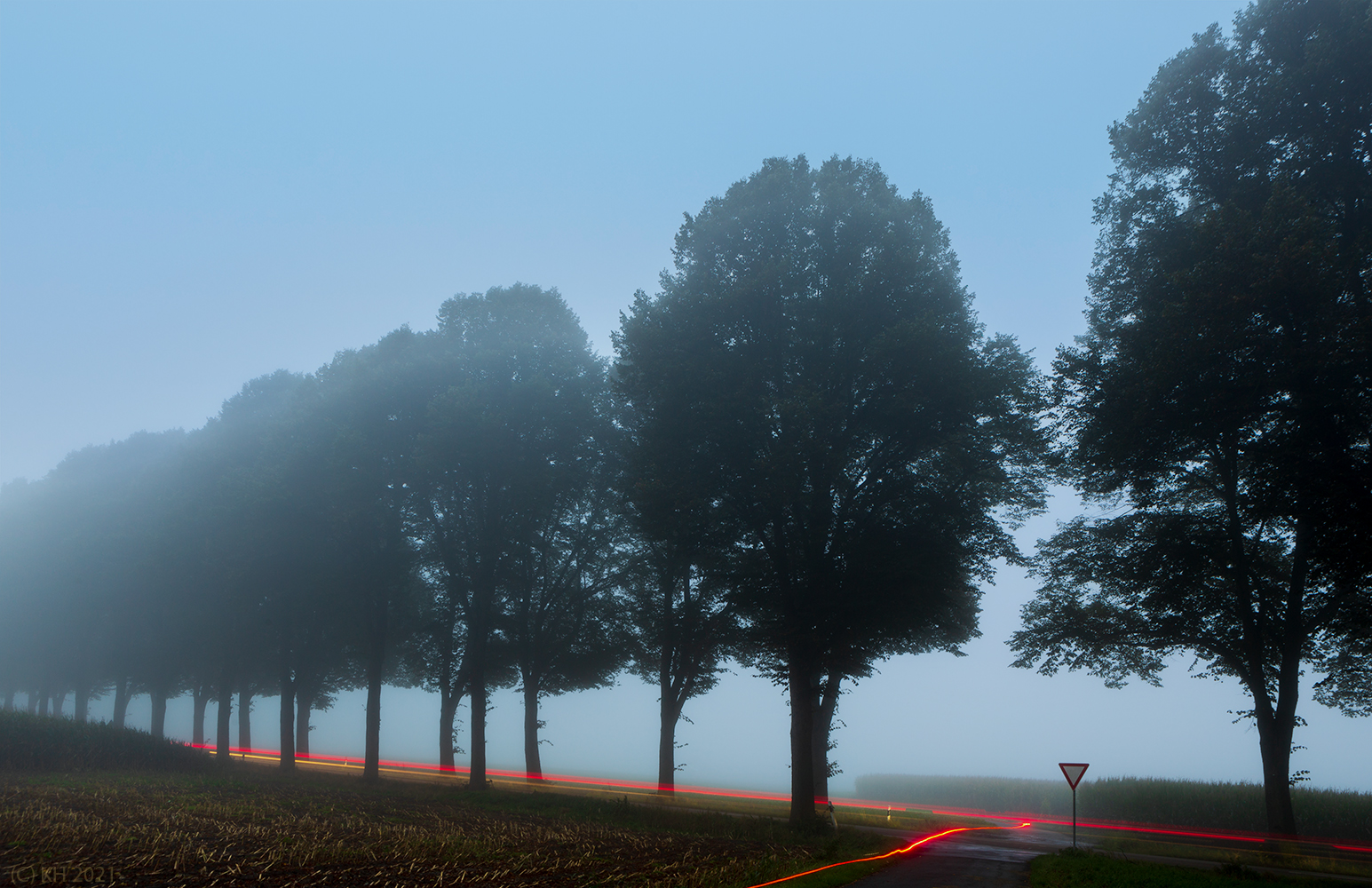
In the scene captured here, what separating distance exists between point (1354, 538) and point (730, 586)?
53.2ft

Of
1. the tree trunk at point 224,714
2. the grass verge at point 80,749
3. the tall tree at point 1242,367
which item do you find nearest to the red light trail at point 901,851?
the tall tree at point 1242,367

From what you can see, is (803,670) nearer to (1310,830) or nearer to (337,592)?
(1310,830)

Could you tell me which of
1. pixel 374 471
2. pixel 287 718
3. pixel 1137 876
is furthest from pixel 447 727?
pixel 1137 876

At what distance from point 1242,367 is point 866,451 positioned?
10041 mm

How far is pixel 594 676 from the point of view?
41.3m

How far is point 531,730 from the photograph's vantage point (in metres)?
39.7

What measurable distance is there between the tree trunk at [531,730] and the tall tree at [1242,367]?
Answer: 23.4 m

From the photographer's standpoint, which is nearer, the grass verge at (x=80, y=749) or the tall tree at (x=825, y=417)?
the tall tree at (x=825, y=417)

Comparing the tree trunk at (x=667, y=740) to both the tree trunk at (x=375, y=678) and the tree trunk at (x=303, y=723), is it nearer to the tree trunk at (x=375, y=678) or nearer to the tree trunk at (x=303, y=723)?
the tree trunk at (x=375, y=678)

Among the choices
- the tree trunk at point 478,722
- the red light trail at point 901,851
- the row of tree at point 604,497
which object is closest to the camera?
the red light trail at point 901,851

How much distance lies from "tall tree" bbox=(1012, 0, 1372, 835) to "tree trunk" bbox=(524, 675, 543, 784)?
23379 mm

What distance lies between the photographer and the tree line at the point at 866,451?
19922mm

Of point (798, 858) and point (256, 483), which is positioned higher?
point (256, 483)

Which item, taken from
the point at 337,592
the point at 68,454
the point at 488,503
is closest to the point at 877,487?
the point at 488,503
